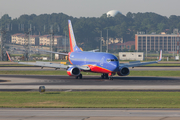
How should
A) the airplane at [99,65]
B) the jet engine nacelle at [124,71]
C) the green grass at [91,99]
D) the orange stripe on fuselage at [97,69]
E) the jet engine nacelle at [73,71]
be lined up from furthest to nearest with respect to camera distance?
1. the jet engine nacelle at [73,71]
2. the jet engine nacelle at [124,71]
3. the orange stripe on fuselage at [97,69]
4. the airplane at [99,65]
5. the green grass at [91,99]

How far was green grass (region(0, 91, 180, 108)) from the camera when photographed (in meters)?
33.8

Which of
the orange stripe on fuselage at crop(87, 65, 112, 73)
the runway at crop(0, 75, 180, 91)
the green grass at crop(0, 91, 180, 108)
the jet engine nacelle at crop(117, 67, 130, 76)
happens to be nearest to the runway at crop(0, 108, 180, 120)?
the green grass at crop(0, 91, 180, 108)

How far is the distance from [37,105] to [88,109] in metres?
5.71

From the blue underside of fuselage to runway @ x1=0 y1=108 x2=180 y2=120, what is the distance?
96.3 ft

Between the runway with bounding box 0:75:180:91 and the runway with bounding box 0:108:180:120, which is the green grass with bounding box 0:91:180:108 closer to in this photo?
the runway with bounding box 0:108:180:120

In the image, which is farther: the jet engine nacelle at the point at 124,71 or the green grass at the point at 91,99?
the jet engine nacelle at the point at 124,71

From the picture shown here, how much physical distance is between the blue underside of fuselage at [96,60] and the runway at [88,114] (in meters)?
29.4

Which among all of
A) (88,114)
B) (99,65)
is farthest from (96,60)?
(88,114)

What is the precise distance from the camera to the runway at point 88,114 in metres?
26.6

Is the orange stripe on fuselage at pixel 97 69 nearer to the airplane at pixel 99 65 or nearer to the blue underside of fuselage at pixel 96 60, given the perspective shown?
the airplane at pixel 99 65

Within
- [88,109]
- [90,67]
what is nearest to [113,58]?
[90,67]

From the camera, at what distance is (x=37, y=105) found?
111ft

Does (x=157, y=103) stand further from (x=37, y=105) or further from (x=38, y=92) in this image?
(x=38, y=92)

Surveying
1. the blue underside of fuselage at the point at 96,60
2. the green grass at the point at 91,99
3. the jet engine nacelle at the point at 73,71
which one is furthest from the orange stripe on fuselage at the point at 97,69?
the green grass at the point at 91,99
